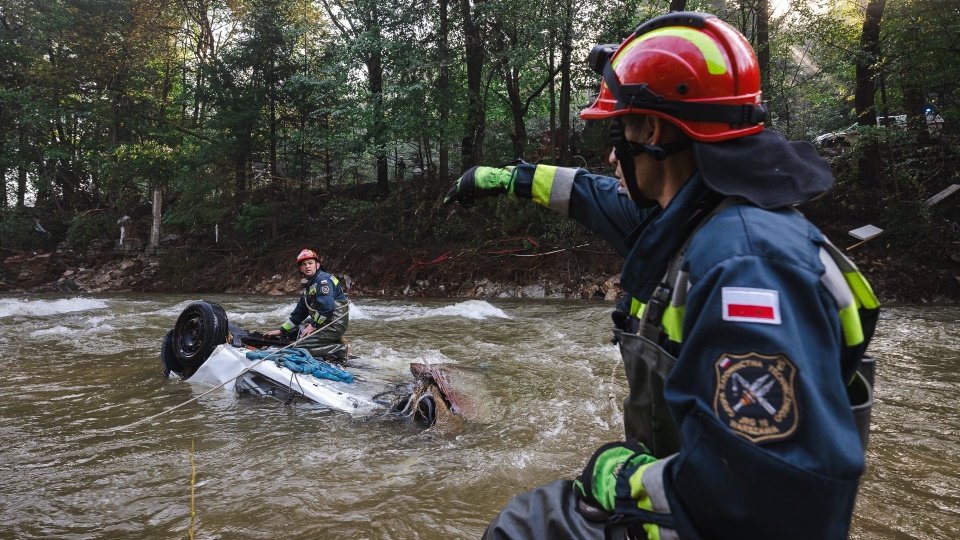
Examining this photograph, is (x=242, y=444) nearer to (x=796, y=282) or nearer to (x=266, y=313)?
(x=796, y=282)

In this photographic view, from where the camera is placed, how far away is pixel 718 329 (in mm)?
987

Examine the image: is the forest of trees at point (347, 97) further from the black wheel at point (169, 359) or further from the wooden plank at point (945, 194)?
the black wheel at point (169, 359)

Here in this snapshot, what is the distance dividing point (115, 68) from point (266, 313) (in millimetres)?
13482

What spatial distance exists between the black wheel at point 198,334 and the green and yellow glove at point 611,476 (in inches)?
240

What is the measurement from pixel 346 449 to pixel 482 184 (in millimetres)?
3292

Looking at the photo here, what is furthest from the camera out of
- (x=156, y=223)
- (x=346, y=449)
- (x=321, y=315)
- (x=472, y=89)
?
(x=156, y=223)

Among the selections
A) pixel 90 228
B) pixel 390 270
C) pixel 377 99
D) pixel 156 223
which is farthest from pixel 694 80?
pixel 90 228

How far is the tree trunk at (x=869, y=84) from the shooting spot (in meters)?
12.8

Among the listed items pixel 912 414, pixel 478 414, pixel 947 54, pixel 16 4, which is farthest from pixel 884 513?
pixel 16 4

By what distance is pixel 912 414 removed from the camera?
5.26m

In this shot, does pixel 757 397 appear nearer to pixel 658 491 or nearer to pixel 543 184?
pixel 658 491

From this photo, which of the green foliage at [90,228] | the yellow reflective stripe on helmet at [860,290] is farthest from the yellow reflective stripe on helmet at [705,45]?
the green foliage at [90,228]

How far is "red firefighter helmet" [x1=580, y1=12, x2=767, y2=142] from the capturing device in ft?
4.33

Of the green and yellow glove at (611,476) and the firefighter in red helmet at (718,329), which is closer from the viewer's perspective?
the firefighter in red helmet at (718,329)
